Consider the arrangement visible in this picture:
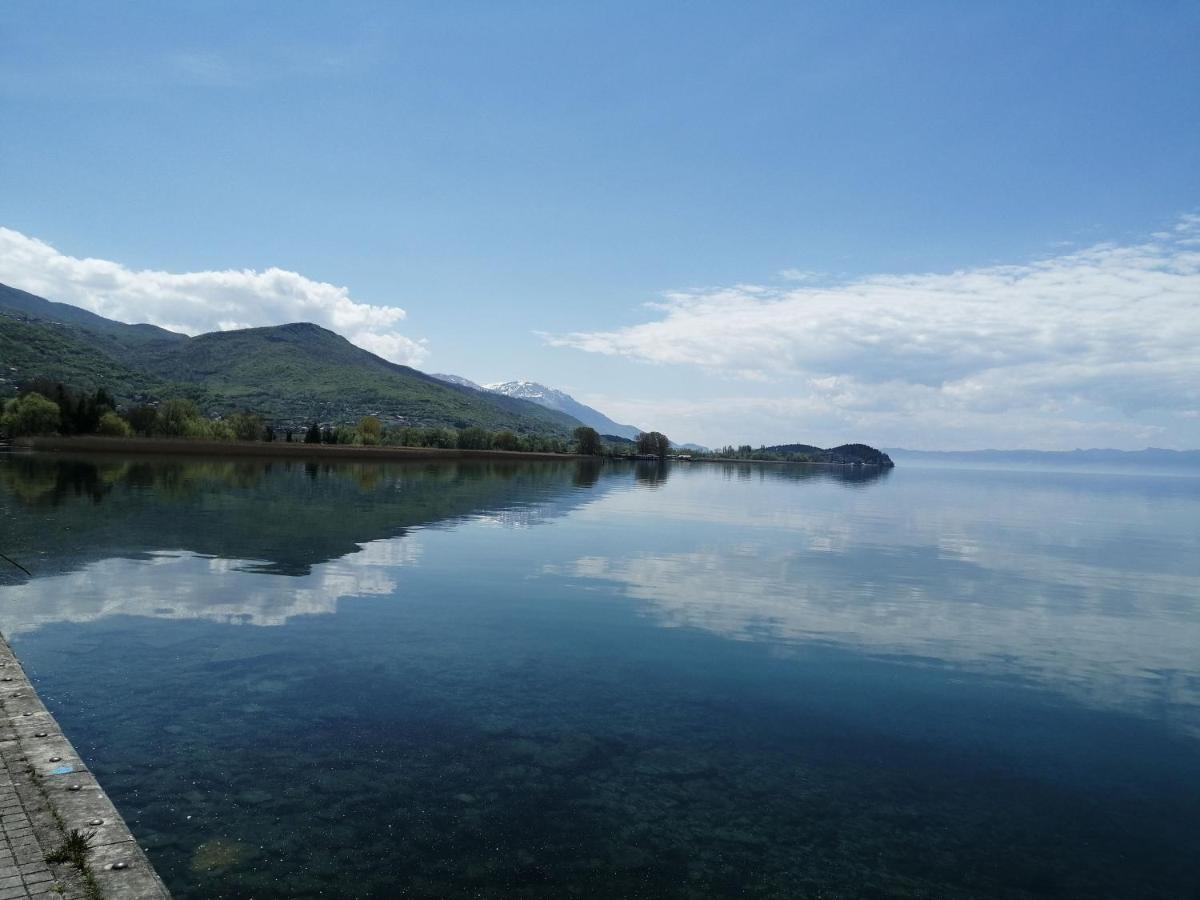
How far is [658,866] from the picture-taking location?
1194 cm

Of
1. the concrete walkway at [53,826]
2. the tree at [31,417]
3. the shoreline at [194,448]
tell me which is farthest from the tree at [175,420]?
the concrete walkway at [53,826]

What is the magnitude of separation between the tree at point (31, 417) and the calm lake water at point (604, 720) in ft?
449

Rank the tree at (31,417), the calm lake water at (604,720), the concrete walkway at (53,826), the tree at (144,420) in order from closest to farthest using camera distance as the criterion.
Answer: the concrete walkway at (53,826), the calm lake water at (604,720), the tree at (31,417), the tree at (144,420)

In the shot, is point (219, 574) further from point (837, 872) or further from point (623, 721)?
point (837, 872)

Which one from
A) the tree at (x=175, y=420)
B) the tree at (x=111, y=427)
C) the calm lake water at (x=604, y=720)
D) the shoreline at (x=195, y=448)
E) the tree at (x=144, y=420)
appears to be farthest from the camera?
the tree at (x=144, y=420)

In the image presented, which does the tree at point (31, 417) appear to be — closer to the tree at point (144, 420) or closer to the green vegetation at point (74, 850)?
the tree at point (144, 420)

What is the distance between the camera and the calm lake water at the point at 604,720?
39.9 ft

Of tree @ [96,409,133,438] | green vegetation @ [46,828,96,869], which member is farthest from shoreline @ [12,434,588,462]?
green vegetation @ [46,828,96,869]

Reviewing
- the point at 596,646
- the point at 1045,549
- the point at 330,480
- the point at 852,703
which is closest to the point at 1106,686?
the point at 852,703

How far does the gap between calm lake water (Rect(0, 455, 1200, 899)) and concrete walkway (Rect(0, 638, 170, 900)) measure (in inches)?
49.8

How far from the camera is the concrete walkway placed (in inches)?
342

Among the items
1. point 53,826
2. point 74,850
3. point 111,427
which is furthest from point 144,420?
point 74,850

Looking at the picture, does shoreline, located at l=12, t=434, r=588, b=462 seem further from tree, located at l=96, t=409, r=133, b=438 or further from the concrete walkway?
the concrete walkway

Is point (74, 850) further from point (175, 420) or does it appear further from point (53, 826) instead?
point (175, 420)
